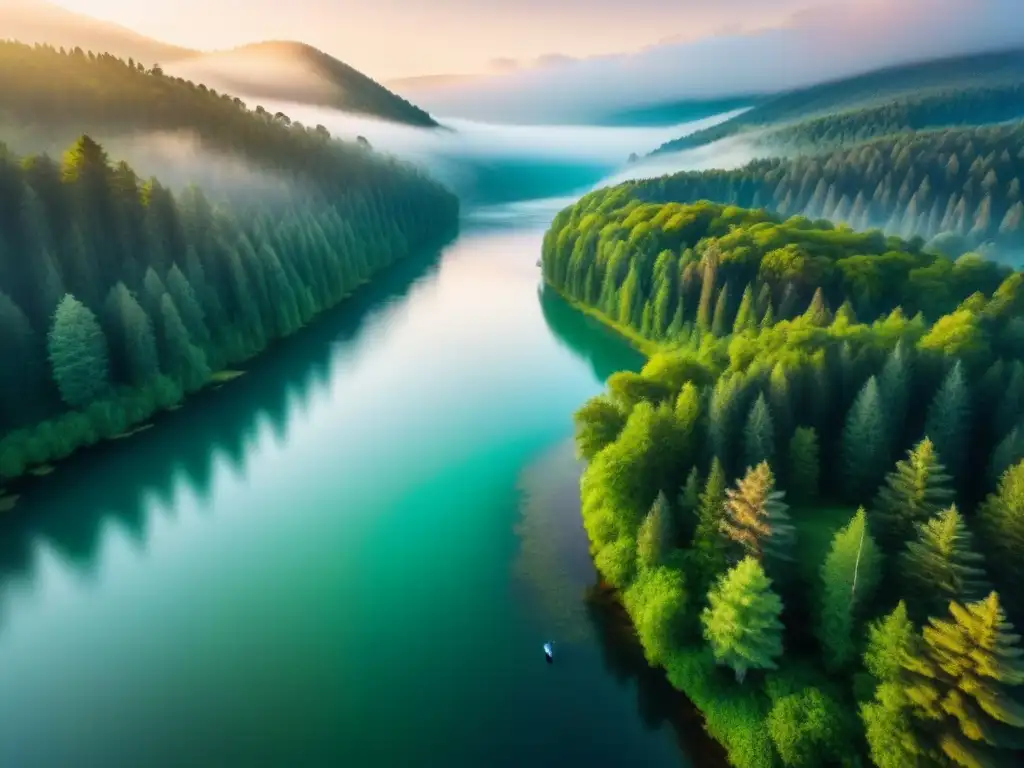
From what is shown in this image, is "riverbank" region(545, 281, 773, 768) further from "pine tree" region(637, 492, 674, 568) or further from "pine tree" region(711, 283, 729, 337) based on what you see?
"pine tree" region(711, 283, 729, 337)

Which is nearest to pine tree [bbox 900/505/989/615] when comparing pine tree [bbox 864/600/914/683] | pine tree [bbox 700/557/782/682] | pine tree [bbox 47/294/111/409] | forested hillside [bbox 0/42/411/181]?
pine tree [bbox 864/600/914/683]

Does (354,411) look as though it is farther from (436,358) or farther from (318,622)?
(318,622)

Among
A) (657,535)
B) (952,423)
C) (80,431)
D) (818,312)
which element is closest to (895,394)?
(952,423)

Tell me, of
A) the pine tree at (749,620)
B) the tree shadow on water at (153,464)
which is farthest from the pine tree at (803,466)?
the tree shadow on water at (153,464)

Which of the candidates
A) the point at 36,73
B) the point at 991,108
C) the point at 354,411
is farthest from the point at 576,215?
the point at 991,108

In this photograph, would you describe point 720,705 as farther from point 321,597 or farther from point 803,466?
point 321,597

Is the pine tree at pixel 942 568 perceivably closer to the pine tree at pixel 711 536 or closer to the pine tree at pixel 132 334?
the pine tree at pixel 711 536

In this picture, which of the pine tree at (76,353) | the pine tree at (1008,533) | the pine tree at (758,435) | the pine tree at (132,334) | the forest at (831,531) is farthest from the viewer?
the pine tree at (132,334)

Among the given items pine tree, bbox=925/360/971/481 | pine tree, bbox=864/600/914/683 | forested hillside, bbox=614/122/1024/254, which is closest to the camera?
pine tree, bbox=864/600/914/683
